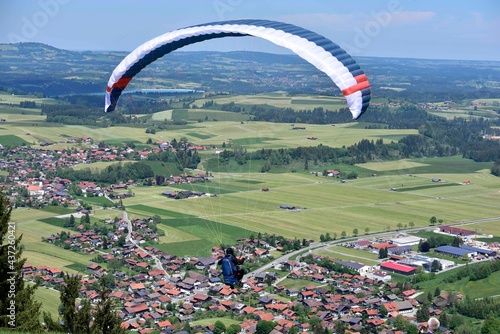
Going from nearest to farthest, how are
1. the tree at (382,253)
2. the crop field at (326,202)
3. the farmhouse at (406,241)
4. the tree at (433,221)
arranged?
the tree at (382,253) < the farmhouse at (406,241) < the crop field at (326,202) < the tree at (433,221)

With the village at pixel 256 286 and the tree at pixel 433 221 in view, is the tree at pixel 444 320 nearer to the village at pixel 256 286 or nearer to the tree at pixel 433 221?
the village at pixel 256 286

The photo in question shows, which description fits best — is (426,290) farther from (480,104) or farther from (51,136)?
(480,104)

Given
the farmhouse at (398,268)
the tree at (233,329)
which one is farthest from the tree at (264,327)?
the farmhouse at (398,268)

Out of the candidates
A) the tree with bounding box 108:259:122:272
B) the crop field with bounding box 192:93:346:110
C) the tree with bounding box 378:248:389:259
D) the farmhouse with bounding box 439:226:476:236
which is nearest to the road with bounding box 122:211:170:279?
the tree with bounding box 108:259:122:272

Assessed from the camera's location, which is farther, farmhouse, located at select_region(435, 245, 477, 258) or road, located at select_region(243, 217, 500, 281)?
farmhouse, located at select_region(435, 245, 477, 258)

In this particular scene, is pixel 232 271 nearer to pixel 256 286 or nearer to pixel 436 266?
pixel 256 286

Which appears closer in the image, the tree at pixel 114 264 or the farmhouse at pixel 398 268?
the tree at pixel 114 264

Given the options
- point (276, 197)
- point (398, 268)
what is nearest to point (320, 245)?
point (398, 268)

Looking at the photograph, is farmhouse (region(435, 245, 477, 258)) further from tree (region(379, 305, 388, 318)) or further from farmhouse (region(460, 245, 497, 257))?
tree (region(379, 305, 388, 318))
